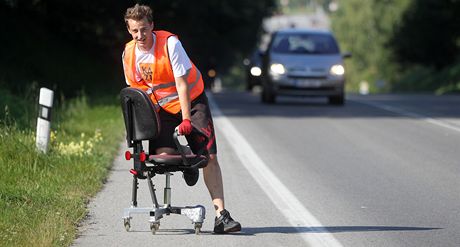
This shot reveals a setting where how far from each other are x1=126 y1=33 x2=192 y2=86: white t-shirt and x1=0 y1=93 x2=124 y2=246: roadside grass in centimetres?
123

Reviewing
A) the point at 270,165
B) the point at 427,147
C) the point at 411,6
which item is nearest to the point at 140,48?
the point at 270,165

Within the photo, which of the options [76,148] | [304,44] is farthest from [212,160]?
[304,44]

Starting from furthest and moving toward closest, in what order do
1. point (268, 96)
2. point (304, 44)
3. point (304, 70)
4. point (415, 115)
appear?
1. point (304, 44)
2. point (268, 96)
3. point (304, 70)
4. point (415, 115)

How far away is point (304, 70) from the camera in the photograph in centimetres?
2734

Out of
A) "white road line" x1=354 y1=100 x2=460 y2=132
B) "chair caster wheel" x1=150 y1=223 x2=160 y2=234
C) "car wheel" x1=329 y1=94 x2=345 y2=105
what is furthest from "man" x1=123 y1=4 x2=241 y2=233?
"car wheel" x1=329 y1=94 x2=345 y2=105

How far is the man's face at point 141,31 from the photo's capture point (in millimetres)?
8859

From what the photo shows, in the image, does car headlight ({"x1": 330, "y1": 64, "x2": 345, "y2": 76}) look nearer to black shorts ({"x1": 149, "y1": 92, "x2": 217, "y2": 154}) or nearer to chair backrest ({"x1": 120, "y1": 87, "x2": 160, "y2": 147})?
black shorts ({"x1": 149, "y1": 92, "x2": 217, "y2": 154})

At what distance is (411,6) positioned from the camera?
203 feet

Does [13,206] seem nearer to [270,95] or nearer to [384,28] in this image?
[270,95]

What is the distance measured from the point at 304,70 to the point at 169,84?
724 inches

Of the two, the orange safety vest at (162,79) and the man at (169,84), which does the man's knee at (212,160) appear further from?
the orange safety vest at (162,79)

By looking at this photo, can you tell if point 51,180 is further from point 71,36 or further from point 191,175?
point 71,36

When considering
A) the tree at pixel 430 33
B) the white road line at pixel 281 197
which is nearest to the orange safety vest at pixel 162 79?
the white road line at pixel 281 197

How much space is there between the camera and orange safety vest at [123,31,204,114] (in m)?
9.02
